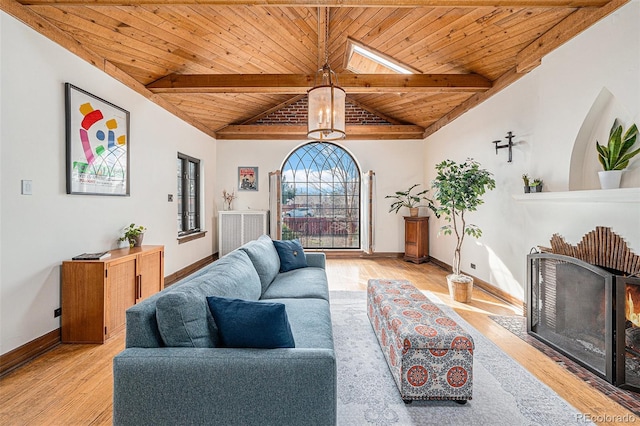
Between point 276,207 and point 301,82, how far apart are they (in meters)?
2.75

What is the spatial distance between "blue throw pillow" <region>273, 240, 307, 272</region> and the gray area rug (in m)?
1.09

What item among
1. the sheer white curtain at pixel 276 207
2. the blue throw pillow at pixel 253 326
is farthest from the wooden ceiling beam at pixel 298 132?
the blue throw pillow at pixel 253 326

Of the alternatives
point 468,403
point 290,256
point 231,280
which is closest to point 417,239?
point 290,256

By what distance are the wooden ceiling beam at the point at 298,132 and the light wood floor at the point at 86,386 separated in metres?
4.28

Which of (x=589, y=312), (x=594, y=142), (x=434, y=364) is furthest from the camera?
(x=594, y=142)

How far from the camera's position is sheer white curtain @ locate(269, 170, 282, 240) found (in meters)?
6.12

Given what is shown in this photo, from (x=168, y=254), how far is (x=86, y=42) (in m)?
2.75

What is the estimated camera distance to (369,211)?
6133 mm

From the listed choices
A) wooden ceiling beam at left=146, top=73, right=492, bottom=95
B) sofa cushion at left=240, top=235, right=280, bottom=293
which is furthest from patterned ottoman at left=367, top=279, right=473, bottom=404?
wooden ceiling beam at left=146, top=73, right=492, bottom=95

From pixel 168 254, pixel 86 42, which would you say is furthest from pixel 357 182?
pixel 86 42

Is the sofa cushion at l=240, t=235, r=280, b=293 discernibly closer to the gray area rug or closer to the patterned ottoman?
the gray area rug

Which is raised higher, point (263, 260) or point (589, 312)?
point (263, 260)

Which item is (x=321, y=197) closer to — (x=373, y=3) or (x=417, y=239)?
(x=417, y=239)

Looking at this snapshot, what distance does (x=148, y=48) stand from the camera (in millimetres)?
3320
